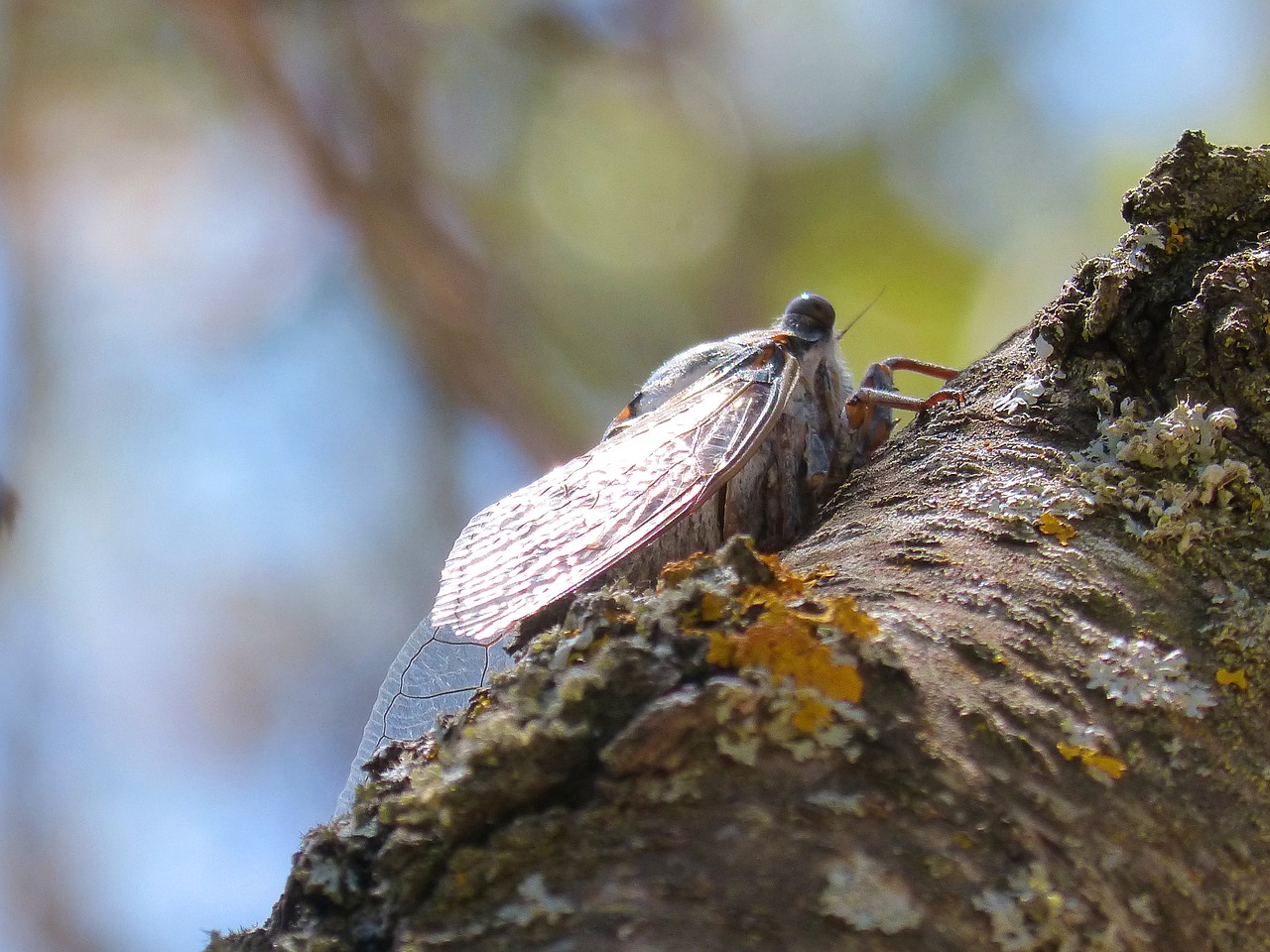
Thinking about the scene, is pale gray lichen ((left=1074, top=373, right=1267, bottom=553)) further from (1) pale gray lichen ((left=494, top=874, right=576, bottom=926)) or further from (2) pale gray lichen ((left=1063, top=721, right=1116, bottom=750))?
(1) pale gray lichen ((left=494, top=874, right=576, bottom=926))

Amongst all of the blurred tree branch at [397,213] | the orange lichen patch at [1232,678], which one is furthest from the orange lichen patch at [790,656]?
the blurred tree branch at [397,213]

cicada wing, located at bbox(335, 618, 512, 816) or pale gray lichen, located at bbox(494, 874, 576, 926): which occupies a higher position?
cicada wing, located at bbox(335, 618, 512, 816)

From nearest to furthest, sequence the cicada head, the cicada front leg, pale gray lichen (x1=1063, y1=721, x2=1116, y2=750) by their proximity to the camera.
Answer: pale gray lichen (x1=1063, y1=721, x2=1116, y2=750) → the cicada front leg → the cicada head

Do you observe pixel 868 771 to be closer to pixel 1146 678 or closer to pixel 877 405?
pixel 1146 678

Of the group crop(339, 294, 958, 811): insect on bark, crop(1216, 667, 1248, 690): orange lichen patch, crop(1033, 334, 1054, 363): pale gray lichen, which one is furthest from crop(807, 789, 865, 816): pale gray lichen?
crop(1033, 334, 1054, 363): pale gray lichen

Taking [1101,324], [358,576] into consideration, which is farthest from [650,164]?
[1101,324]

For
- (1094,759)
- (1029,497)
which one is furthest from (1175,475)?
(1094,759)

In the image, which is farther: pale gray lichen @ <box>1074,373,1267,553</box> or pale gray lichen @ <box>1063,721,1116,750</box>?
pale gray lichen @ <box>1074,373,1267,553</box>
